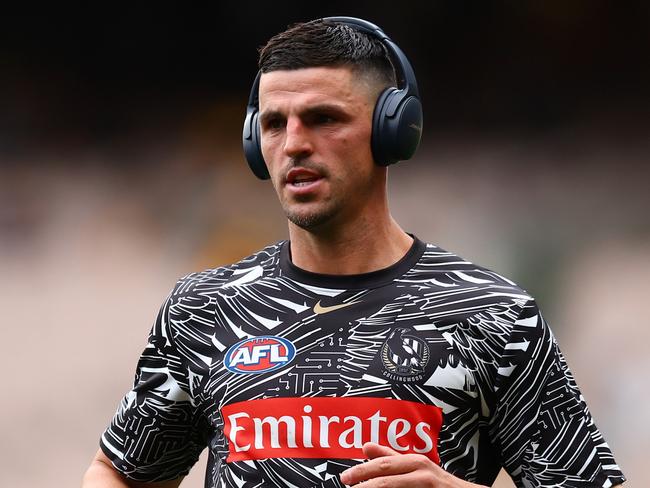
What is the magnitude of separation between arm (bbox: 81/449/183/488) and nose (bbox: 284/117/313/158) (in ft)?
2.36

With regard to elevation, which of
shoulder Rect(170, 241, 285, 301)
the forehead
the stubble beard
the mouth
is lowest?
shoulder Rect(170, 241, 285, 301)

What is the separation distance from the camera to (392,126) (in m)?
2.04

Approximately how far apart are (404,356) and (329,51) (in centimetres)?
57

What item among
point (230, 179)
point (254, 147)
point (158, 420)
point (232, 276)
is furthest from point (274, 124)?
point (230, 179)

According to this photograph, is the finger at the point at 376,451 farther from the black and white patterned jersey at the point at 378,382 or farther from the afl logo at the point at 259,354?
the afl logo at the point at 259,354

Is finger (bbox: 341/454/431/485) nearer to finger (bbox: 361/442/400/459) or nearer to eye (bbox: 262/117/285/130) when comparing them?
finger (bbox: 361/442/400/459)

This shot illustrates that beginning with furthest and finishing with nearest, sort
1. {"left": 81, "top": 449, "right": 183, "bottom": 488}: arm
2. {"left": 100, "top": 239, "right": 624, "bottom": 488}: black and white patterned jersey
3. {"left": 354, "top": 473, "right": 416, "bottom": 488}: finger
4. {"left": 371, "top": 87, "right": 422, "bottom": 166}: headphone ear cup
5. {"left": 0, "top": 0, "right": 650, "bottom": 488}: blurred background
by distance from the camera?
{"left": 0, "top": 0, "right": 650, "bottom": 488}: blurred background → {"left": 81, "top": 449, "right": 183, "bottom": 488}: arm → {"left": 371, "top": 87, "right": 422, "bottom": 166}: headphone ear cup → {"left": 100, "top": 239, "right": 624, "bottom": 488}: black and white patterned jersey → {"left": 354, "top": 473, "right": 416, "bottom": 488}: finger

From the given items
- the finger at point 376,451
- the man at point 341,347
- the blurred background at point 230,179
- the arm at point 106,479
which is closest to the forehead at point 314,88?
the man at point 341,347

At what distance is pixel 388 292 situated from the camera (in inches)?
80.5

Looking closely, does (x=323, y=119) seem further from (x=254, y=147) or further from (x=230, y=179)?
(x=230, y=179)

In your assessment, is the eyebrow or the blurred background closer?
the eyebrow

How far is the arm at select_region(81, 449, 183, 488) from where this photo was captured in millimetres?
2146

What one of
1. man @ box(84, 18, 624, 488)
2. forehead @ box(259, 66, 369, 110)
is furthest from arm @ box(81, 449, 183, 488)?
forehead @ box(259, 66, 369, 110)

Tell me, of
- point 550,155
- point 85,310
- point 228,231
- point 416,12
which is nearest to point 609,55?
point 550,155
